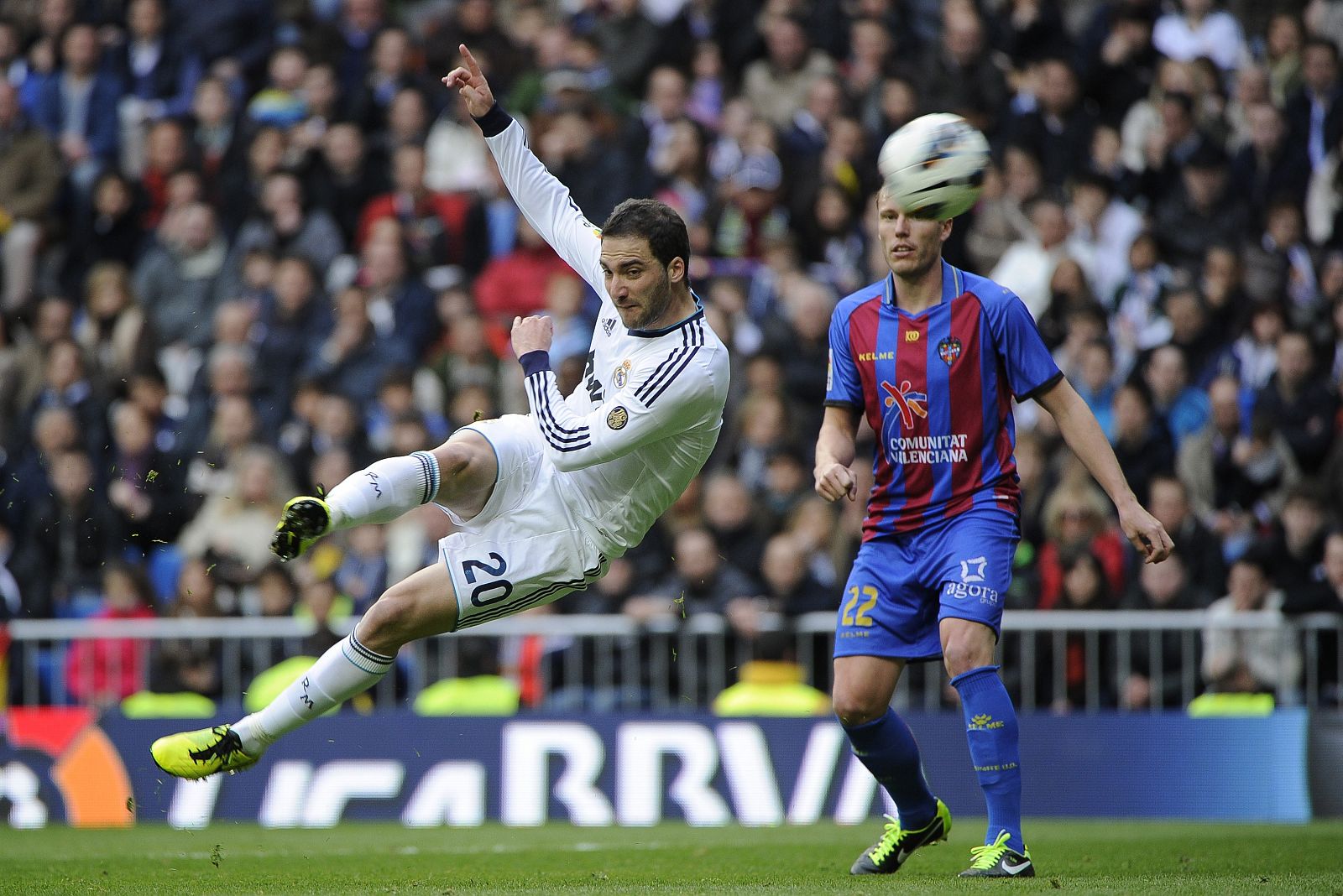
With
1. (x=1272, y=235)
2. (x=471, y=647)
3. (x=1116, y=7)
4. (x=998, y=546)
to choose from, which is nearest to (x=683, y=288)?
(x=998, y=546)

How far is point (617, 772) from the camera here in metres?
12.0

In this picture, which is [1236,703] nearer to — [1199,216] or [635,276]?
[1199,216]

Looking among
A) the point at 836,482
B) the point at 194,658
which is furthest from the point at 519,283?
the point at 836,482

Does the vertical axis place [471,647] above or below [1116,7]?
below

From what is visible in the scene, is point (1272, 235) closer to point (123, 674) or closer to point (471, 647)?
point (471, 647)

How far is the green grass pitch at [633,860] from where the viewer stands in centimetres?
713

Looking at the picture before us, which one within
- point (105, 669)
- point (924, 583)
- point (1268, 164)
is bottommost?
point (105, 669)

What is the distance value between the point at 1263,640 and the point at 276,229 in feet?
29.2

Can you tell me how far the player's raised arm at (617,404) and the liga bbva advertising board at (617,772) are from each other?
4.97 metres

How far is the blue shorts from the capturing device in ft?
23.9

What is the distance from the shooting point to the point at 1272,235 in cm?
1445

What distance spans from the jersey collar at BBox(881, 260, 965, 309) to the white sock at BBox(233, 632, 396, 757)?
2.64 metres

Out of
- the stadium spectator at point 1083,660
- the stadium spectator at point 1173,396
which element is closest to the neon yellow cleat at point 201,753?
the stadium spectator at point 1083,660

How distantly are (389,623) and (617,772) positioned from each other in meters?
4.76
